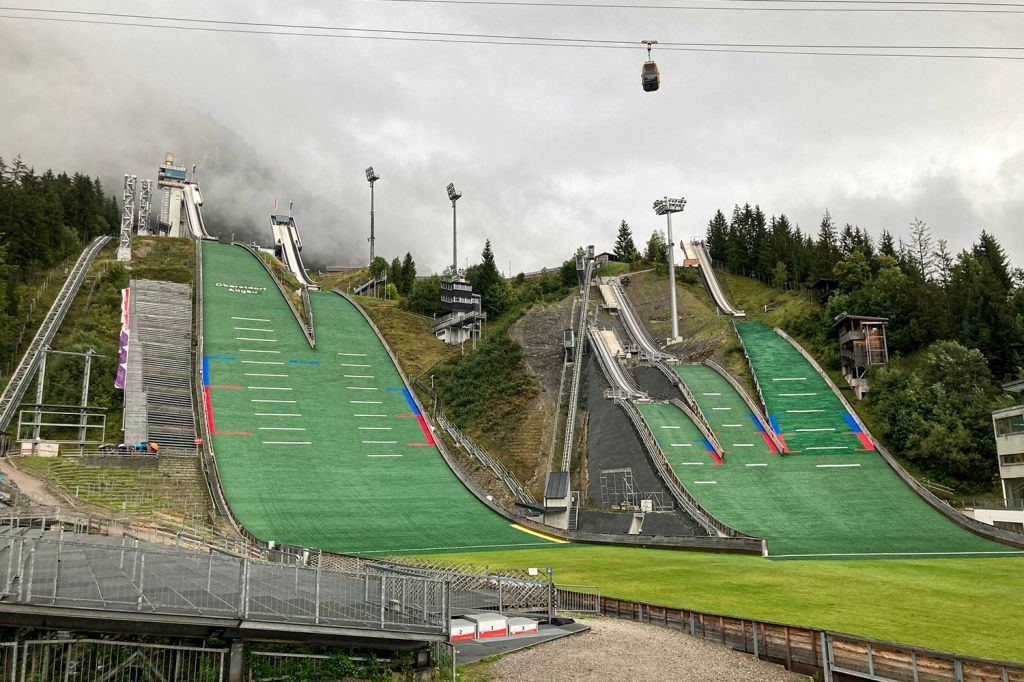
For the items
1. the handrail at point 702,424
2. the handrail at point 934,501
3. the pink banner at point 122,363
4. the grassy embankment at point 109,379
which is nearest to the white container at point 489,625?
the grassy embankment at point 109,379

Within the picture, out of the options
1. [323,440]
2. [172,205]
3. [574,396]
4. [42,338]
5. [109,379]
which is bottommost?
[323,440]

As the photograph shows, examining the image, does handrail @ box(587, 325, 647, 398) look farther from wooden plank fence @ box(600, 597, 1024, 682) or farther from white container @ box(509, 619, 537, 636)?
wooden plank fence @ box(600, 597, 1024, 682)

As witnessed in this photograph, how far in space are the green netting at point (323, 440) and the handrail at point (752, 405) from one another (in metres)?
13.4

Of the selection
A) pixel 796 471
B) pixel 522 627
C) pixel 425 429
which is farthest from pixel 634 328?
pixel 522 627

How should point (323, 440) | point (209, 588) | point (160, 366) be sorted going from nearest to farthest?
point (209, 588) → point (323, 440) → point (160, 366)

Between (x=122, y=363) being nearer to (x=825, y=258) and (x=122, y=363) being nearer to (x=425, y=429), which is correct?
(x=425, y=429)

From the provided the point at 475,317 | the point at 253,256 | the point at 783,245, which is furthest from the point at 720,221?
the point at 253,256

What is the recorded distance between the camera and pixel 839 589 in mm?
17969

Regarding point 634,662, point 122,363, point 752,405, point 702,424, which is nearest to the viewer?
point 634,662

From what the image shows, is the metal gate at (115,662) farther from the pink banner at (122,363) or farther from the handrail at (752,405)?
the pink banner at (122,363)

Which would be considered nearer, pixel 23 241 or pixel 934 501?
pixel 934 501

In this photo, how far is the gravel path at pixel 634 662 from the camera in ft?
40.2

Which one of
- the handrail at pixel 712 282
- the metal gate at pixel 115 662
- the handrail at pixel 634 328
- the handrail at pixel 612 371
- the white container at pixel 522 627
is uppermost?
the handrail at pixel 712 282

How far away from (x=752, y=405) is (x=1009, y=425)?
11523mm
